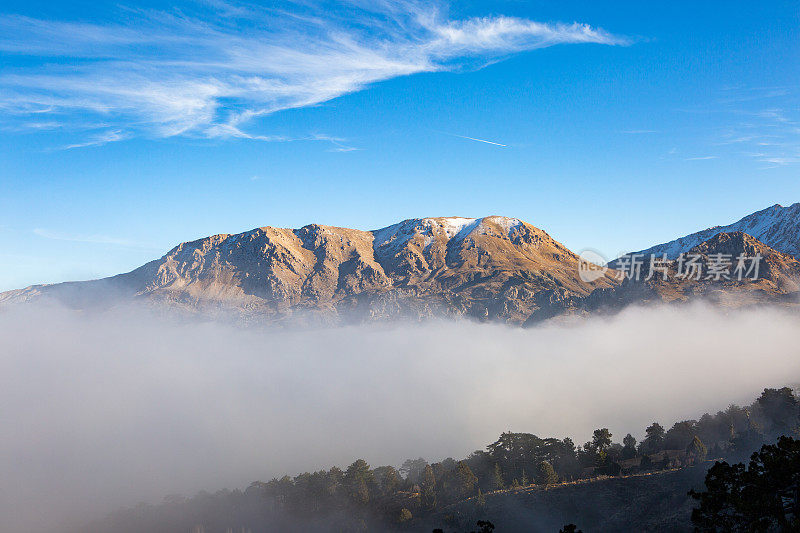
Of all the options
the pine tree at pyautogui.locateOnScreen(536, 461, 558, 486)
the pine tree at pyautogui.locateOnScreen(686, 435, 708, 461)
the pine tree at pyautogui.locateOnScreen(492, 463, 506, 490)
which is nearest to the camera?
the pine tree at pyautogui.locateOnScreen(536, 461, 558, 486)

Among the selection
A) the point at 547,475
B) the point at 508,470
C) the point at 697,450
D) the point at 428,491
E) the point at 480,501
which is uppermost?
the point at 547,475

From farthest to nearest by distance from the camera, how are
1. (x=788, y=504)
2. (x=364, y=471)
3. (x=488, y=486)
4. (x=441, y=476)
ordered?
(x=364, y=471)
(x=441, y=476)
(x=488, y=486)
(x=788, y=504)

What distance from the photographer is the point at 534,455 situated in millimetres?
167625

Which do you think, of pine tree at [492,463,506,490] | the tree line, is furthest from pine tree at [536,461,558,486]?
pine tree at [492,463,506,490]

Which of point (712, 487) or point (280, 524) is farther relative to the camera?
point (280, 524)

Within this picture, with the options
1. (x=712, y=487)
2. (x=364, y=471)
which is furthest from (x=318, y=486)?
(x=712, y=487)

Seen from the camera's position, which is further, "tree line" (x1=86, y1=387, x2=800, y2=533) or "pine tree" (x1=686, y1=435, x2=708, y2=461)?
"pine tree" (x1=686, y1=435, x2=708, y2=461)

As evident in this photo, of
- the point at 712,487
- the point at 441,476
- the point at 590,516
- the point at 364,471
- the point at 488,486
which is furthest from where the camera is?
the point at 364,471

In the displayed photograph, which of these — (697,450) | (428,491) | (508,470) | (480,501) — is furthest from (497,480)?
(697,450)

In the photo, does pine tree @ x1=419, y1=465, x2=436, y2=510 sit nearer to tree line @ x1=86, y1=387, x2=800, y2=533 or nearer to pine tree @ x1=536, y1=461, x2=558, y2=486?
tree line @ x1=86, y1=387, x2=800, y2=533

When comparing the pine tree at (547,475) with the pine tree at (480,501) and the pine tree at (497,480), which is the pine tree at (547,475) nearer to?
the pine tree at (497,480)

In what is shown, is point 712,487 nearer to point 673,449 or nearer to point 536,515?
point 536,515

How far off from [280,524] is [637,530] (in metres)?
121

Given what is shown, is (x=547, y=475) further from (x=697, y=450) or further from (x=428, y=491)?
(x=697, y=450)
